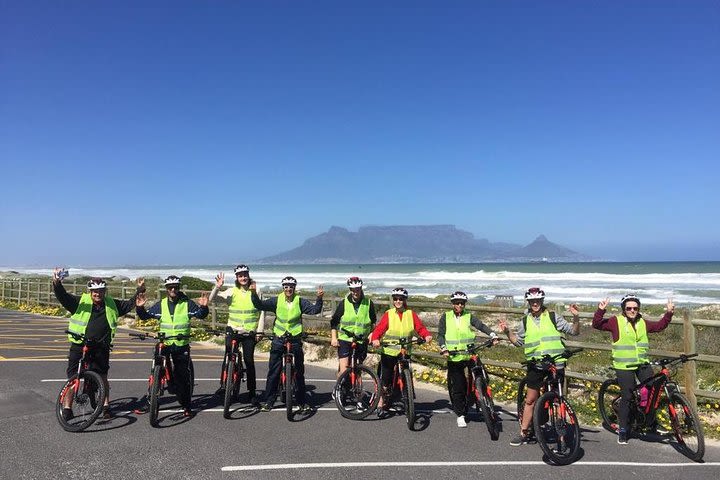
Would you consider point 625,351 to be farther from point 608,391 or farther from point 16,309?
point 16,309

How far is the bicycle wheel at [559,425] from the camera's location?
588cm

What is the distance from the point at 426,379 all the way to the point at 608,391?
3.38 m

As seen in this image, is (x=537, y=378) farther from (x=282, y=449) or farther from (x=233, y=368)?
(x=233, y=368)

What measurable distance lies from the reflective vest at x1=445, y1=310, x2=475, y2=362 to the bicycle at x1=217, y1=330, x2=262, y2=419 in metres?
3.07

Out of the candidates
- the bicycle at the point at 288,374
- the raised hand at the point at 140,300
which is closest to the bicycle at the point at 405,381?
the bicycle at the point at 288,374

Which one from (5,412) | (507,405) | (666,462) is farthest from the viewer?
(507,405)

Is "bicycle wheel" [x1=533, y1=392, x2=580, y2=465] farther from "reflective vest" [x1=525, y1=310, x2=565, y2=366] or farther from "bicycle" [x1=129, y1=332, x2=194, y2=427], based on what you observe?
"bicycle" [x1=129, y1=332, x2=194, y2=427]

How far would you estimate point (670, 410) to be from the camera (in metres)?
6.28

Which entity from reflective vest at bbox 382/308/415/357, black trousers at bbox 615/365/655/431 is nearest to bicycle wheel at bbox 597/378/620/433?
black trousers at bbox 615/365/655/431

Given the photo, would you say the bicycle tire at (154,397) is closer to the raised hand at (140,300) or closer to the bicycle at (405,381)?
the raised hand at (140,300)

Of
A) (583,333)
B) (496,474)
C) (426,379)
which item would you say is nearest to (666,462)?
(496,474)

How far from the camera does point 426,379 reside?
10.5 m

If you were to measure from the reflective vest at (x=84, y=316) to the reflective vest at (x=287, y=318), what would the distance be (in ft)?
7.66

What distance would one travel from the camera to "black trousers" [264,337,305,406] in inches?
308
